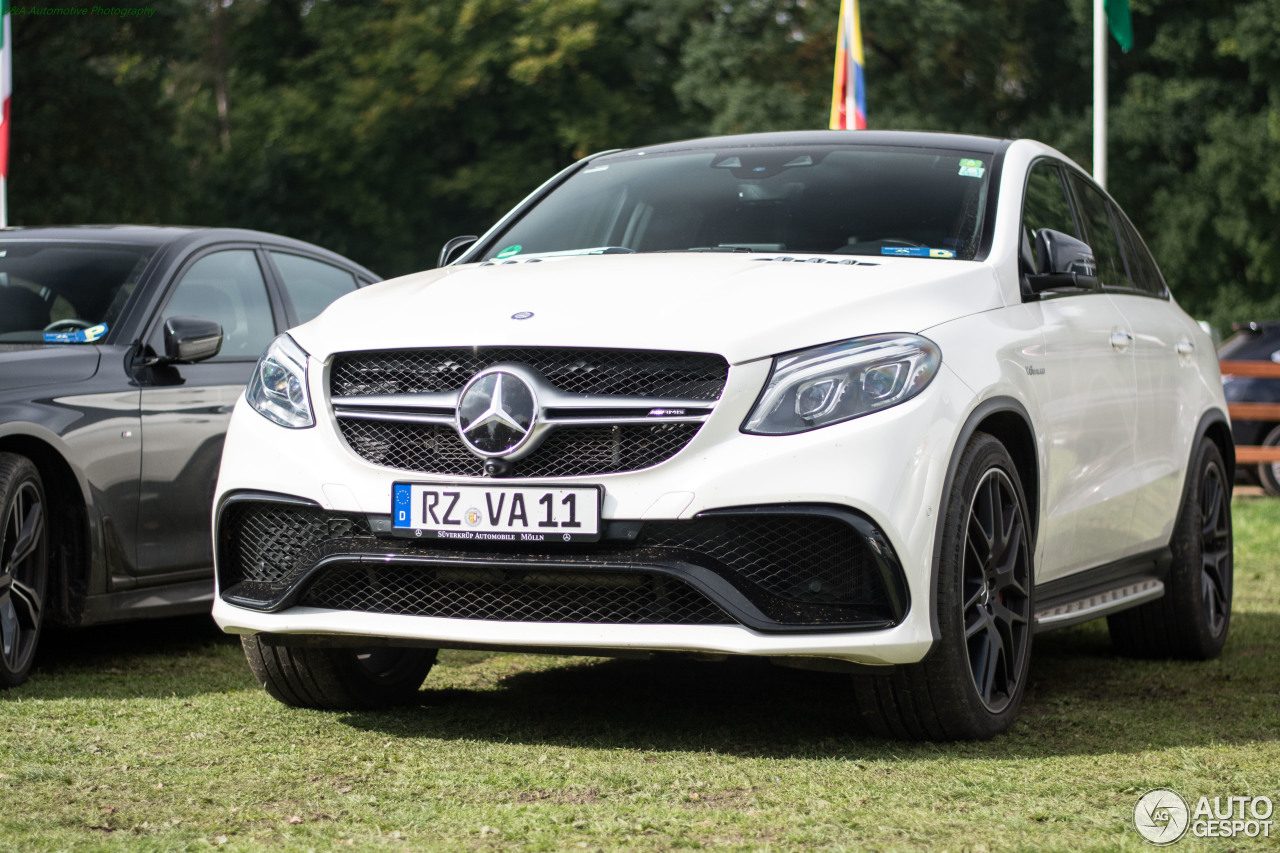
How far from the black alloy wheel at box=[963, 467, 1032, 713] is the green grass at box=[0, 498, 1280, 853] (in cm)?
19

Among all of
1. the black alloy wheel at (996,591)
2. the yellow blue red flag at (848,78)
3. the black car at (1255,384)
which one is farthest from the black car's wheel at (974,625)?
A: the yellow blue red flag at (848,78)

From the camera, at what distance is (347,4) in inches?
1897

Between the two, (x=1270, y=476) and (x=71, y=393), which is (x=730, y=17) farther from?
(x=71, y=393)

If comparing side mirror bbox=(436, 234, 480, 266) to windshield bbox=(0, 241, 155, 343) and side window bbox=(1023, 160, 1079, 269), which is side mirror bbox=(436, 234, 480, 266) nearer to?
windshield bbox=(0, 241, 155, 343)

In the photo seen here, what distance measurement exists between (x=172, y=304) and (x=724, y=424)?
324 cm

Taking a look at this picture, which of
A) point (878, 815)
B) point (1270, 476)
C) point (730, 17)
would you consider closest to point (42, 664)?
point (878, 815)

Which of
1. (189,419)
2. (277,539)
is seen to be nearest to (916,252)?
(277,539)

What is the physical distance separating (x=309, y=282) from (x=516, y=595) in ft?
11.3

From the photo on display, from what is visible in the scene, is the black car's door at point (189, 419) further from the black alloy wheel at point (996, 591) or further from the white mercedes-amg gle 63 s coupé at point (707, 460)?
→ the black alloy wheel at point (996, 591)

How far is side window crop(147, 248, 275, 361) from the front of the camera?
6762 mm

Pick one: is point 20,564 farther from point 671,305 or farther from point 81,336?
point 671,305

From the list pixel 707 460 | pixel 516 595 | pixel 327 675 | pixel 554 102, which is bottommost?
pixel 554 102

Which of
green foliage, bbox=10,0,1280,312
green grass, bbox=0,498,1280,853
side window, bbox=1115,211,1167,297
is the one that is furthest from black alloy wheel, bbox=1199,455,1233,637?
green foliage, bbox=10,0,1280,312

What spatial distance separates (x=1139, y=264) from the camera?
6.93 meters
